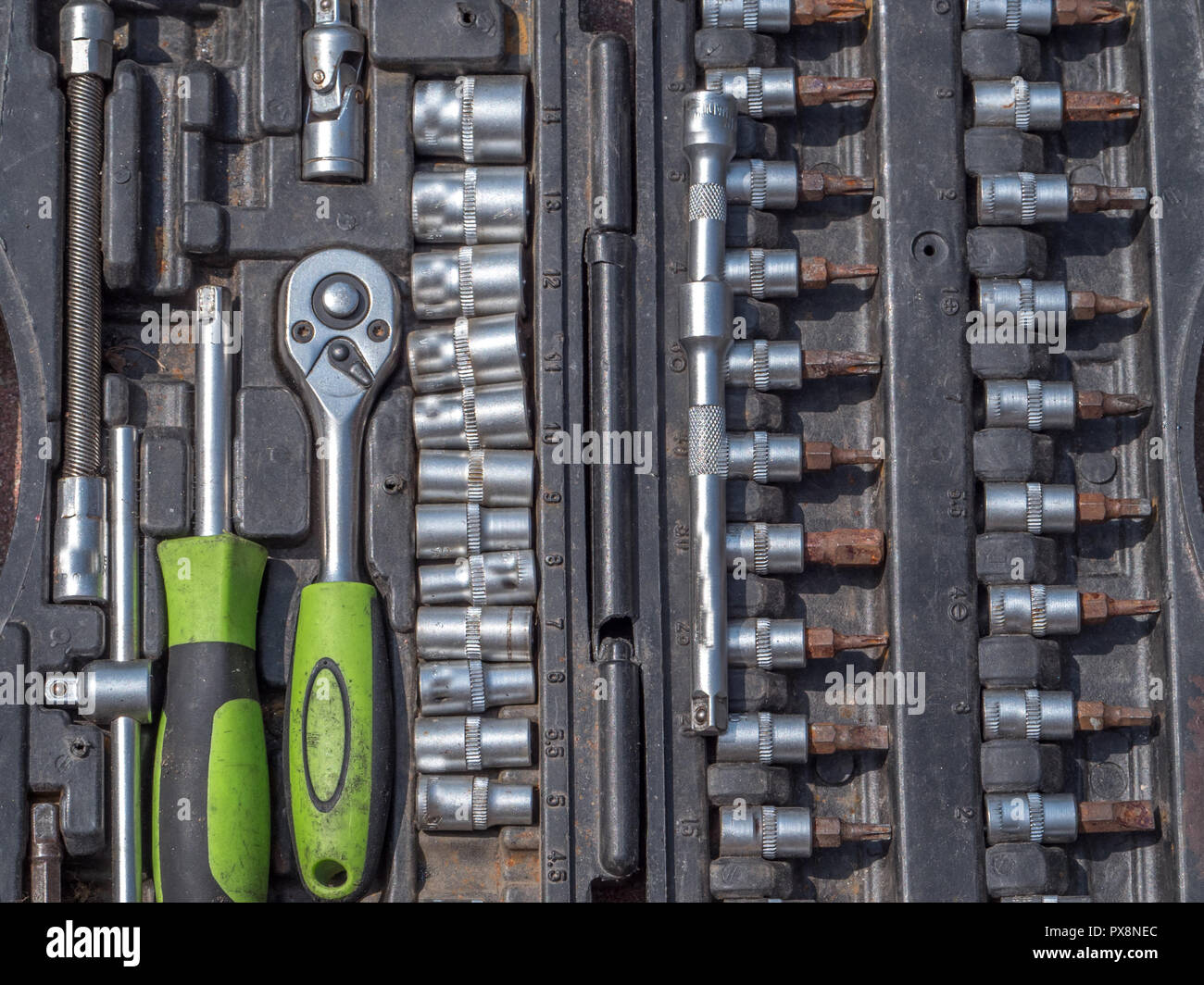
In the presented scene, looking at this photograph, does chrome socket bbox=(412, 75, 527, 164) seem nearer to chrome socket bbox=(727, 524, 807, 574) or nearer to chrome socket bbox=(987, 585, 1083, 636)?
chrome socket bbox=(727, 524, 807, 574)

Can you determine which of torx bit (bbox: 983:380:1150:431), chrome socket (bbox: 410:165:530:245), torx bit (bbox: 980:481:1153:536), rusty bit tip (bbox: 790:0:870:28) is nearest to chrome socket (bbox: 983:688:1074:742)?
torx bit (bbox: 980:481:1153:536)

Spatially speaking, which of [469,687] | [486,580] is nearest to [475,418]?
[486,580]

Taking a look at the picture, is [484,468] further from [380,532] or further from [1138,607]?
[1138,607]

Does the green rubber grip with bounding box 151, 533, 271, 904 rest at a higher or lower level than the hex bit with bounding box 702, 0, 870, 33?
lower

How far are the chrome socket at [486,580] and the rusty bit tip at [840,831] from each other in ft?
4.13

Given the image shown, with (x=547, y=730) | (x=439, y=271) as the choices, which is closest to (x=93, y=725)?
(x=547, y=730)

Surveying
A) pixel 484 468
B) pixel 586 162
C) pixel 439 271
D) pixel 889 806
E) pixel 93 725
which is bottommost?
pixel 889 806

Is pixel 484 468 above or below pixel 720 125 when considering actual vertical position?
below

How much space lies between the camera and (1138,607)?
5.38 m

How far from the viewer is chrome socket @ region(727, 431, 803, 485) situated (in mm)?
5359

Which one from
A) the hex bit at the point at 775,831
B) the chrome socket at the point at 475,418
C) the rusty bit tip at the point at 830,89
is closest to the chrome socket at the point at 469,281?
the chrome socket at the point at 475,418

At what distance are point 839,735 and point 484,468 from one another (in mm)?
1534

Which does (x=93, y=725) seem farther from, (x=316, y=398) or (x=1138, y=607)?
(x=1138, y=607)

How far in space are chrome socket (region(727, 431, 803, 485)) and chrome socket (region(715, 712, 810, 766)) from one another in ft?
2.73
